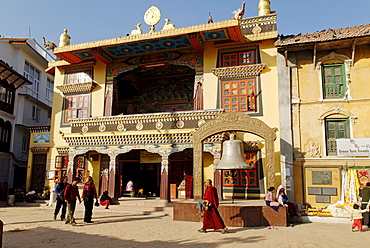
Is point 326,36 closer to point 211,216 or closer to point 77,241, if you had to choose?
point 211,216

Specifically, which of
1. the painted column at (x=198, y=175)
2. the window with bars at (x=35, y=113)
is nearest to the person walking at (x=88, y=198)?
the painted column at (x=198, y=175)

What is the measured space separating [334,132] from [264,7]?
7.32 m

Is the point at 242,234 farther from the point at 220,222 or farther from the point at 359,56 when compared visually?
the point at 359,56

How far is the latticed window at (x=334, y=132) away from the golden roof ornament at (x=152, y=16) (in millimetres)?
10248

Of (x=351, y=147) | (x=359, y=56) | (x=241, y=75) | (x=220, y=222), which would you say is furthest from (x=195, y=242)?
(x=359, y=56)

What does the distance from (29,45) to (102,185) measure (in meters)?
13.9

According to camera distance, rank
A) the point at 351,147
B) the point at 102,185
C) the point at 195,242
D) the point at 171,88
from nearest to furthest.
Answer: the point at 195,242, the point at 351,147, the point at 102,185, the point at 171,88

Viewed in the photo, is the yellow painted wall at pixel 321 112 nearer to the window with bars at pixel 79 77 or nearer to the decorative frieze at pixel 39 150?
the window with bars at pixel 79 77

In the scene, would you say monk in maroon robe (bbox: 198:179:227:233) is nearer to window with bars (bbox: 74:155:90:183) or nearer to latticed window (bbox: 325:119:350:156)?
latticed window (bbox: 325:119:350:156)

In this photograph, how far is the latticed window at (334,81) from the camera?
46.5 ft

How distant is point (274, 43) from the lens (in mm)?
15375

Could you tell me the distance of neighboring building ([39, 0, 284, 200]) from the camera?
15.2 metres

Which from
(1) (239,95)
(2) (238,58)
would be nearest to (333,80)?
(1) (239,95)

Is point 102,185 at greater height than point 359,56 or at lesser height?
Answer: lesser
